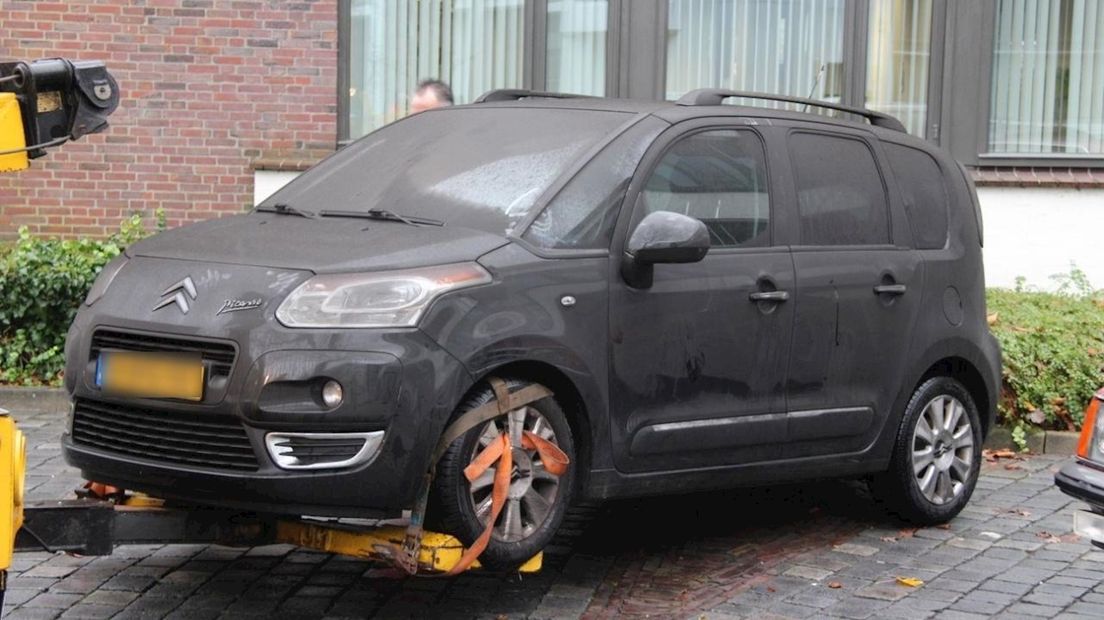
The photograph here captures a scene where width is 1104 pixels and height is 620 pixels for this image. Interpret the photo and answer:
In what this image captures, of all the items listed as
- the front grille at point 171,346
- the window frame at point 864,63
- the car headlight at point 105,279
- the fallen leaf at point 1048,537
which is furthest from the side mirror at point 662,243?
the window frame at point 864,63

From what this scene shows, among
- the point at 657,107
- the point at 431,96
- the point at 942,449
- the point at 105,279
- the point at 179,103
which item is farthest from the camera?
the point at 179,103

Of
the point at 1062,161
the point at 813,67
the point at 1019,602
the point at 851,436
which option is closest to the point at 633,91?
the point at 813,67

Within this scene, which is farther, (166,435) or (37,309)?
(37,309)

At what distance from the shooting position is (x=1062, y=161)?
13148 millimetres

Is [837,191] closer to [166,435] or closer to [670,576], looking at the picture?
[670,576]

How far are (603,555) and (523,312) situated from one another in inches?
58.4

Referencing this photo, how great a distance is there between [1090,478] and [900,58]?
8497 millimetres

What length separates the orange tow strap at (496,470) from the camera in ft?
17.7

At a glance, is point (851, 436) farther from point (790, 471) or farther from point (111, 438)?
point (111, 438)

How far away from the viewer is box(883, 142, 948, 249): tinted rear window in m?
7.36

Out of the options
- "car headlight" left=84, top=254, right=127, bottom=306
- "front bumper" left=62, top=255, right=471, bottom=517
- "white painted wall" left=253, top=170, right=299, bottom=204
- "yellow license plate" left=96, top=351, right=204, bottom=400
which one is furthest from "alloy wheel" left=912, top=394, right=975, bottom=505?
"white painted wall" left=253, top=170, right=299, bottom=204

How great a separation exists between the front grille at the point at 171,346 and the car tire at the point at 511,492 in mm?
758

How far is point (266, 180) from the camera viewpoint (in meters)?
13.1

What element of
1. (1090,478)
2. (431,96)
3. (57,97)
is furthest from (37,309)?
(1090,478)
